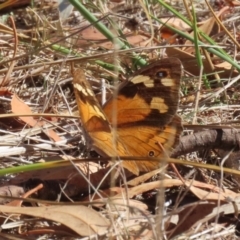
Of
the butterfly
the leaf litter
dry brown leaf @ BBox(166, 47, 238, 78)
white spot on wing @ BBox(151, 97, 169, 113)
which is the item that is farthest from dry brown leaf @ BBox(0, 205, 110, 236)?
dry brown leaf @ BBox(166, 47, 238, 78)

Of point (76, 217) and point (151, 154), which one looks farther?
point (151, 154)

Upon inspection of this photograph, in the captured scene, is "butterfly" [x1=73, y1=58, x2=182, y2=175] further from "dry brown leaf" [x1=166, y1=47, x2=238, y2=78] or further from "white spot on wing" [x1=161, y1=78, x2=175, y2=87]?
"dry brown leaf" [x1=166, y1=47, x2=238, y2=78]

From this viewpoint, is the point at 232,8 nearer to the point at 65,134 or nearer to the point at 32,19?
the point at 32,19

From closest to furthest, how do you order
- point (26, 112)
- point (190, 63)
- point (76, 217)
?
point (76, 217) → point (26, 112) → point (190, 63)

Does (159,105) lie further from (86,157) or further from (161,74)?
(86,157)

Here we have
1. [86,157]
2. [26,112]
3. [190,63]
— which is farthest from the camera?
[190,63]

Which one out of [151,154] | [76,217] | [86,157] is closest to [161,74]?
[151,154]

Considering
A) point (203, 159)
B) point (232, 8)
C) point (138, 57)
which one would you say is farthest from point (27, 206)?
point (232, 8)

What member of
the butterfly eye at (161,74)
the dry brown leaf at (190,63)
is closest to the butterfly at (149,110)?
the butterfly eye at (161,74)

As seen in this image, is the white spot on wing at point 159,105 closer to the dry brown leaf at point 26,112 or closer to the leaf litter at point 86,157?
the leaf litter at point 86,157
